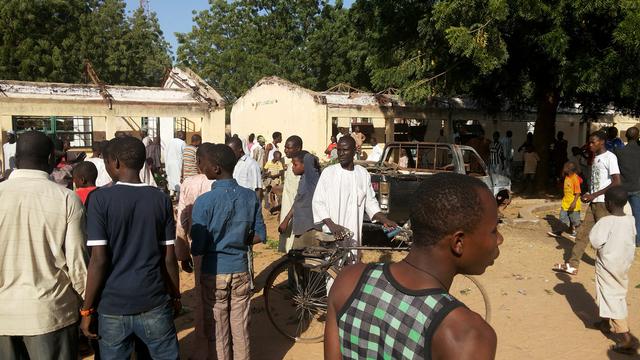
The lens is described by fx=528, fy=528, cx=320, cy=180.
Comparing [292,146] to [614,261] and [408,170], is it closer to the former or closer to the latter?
[614,261]

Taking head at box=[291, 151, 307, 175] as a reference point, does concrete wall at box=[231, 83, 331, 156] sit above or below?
above

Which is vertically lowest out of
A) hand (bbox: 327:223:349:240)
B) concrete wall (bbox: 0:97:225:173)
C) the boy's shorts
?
the boy's shorts

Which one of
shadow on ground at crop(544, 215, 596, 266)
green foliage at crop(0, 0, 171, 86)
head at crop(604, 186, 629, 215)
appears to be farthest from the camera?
green foliage at crop(0, 0, 171, 86)

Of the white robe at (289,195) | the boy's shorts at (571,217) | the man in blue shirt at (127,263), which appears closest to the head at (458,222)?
the man in blue shirt at (127,263)

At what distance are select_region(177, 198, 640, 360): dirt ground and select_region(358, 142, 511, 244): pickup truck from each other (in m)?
1.04

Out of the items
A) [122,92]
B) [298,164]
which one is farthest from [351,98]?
[298,164]

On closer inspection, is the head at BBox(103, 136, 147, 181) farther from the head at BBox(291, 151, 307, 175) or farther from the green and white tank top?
the head at BBox(291, 151, 307, 175)

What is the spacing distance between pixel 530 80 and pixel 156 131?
1816cm

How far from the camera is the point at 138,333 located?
3.05 meters

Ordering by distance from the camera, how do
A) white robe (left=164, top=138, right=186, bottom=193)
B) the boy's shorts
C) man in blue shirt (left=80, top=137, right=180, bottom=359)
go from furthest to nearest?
white robe (left=164, top=138, right=186, bottom=193) < the boy's shorts < man in blue shirt (left=80, top=137, right=180, bottom=359)

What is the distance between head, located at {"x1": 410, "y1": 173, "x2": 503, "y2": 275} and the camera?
161cm

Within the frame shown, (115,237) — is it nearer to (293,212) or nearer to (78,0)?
(293,212)

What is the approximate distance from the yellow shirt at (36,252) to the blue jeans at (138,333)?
231 mm

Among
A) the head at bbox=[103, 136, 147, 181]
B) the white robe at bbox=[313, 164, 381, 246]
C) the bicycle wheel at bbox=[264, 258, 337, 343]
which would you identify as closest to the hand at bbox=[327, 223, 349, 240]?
the white robe at bbox=[313, 164, 381, 246]
